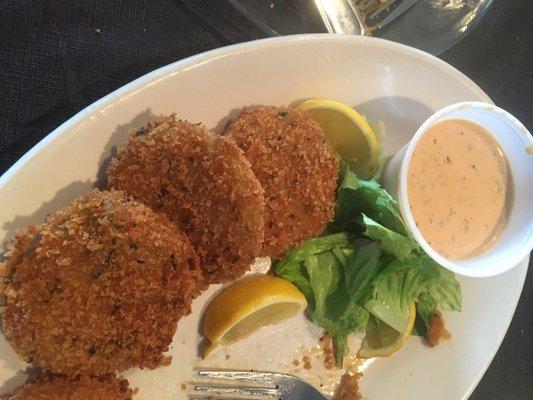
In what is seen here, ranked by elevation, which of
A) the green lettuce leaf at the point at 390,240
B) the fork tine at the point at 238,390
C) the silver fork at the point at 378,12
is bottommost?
the fork tine at the point at 238,390

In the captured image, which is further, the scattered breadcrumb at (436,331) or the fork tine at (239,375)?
the scattered breadcrumb at (436,331)

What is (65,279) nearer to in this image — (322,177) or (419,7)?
(322,177)

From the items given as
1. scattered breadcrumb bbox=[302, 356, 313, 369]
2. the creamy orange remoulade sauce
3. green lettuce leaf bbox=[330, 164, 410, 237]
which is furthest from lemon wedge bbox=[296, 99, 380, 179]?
scattered breadcrumb bbox=[302, 356, 313, 369]

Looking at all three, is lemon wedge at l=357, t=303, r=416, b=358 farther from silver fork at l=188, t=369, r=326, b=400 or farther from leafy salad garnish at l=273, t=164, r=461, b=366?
silver fork at l=188, t=369, r=326, b=400

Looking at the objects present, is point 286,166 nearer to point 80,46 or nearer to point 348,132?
point 348,132

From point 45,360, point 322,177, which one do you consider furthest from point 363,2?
point 45,360

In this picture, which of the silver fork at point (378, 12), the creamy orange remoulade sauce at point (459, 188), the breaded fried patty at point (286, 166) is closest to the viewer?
the breaded fried patty at point (286, 166)

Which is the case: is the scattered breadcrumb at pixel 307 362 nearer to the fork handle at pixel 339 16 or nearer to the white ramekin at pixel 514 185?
the white ramekin at pixel 514 185

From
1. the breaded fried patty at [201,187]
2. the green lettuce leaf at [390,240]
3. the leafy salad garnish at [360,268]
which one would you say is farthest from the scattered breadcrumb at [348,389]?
the breaded fried patty at [201,187]
